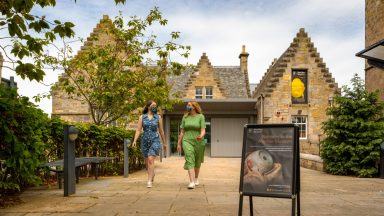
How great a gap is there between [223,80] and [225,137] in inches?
225

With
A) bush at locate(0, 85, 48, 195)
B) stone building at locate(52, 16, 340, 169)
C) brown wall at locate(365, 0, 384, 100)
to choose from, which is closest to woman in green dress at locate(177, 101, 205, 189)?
bush at locate(0, 85, 48, 195)

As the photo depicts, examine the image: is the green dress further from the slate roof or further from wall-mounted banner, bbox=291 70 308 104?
the slate roof

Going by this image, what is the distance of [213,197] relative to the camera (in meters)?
6.74

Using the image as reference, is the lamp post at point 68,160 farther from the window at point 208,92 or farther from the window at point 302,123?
the window at point 208,92

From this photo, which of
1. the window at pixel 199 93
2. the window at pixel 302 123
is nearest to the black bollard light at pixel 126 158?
the window at pixel 302 123

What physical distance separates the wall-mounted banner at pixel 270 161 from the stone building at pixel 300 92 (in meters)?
19.4

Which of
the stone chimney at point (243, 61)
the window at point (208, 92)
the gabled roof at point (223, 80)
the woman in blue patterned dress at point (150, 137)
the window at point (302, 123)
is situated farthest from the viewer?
the stone chimney at point (243, 61)

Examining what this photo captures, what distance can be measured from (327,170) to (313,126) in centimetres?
1181

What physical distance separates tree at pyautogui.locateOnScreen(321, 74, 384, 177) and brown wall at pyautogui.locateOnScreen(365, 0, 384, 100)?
6701 mm

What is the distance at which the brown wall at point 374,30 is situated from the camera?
18.8 metres

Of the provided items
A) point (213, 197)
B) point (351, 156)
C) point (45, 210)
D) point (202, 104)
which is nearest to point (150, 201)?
point (213, 197)

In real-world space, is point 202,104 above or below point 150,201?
above

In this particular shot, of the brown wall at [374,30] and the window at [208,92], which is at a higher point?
the brown wall at [374,30]

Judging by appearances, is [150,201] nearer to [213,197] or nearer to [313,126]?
[213,197]
